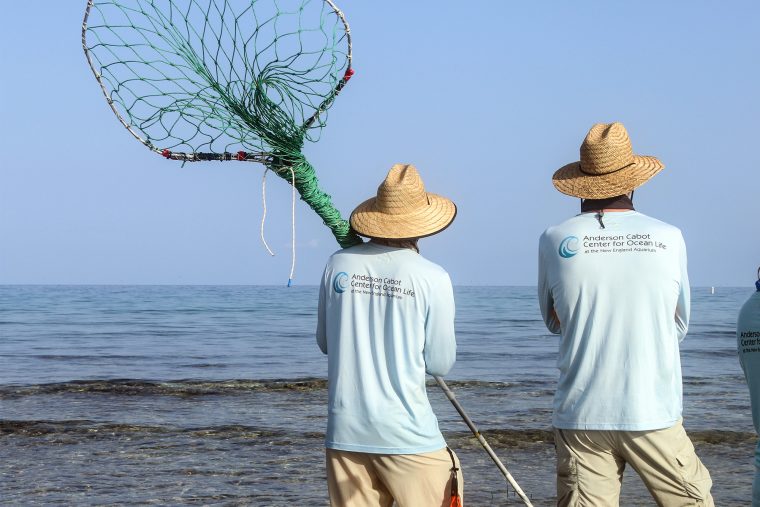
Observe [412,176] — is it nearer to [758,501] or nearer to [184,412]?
[758,501]

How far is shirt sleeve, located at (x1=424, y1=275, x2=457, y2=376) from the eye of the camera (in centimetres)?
322

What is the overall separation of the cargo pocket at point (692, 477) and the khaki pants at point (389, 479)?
77cm

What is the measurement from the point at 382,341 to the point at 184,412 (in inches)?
287

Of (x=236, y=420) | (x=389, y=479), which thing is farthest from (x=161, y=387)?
(x=389, y=479)

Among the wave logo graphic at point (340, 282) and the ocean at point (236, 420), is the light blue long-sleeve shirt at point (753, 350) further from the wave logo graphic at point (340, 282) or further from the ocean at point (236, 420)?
the ocean at point (236, 420)

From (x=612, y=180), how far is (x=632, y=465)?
3.33 ft

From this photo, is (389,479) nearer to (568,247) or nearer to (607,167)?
(568,247)

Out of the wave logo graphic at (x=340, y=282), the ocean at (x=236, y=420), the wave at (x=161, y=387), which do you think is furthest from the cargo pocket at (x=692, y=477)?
the wave at (x=161, y=387)

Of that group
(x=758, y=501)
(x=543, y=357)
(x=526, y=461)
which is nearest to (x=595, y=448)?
(x=758, y=501)

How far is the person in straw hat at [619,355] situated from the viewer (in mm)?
3203

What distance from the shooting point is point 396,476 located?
3260 millimetres

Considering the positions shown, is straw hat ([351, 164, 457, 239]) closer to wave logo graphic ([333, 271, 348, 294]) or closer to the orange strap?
→ wave logo graphic ([333, 271, 348, 294])

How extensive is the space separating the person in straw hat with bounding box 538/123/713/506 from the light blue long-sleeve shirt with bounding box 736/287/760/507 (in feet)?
0.68

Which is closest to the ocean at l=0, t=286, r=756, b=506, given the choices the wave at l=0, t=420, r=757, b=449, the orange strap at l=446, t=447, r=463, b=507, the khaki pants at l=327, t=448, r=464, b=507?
the wave at l=0, t=420, r=757, b=449
